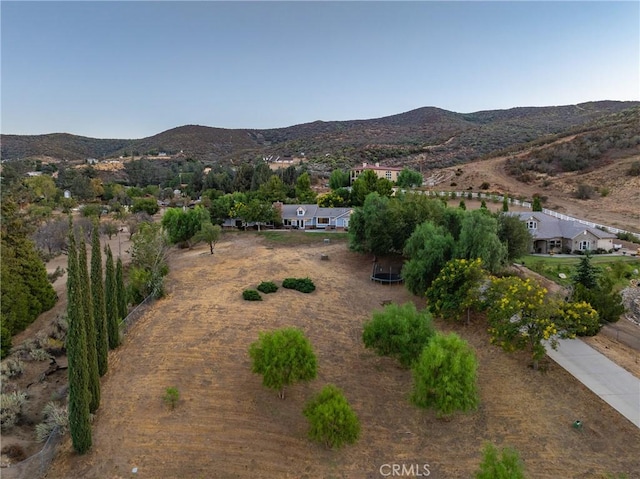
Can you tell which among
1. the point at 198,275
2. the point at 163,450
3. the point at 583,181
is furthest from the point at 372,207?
the point at 583,181

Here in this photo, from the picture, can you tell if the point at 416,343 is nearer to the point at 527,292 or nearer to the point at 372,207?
the point at 527,292

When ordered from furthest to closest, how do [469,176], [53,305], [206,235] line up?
[469,176] → [206,235] → [53,305]

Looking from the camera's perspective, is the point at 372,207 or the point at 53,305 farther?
the point at 372,207

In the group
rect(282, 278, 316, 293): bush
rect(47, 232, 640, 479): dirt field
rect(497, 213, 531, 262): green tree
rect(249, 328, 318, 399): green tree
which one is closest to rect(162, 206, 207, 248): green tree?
rect(282, 278, 316, 293): bush

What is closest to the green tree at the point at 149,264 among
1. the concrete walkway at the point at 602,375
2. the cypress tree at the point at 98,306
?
the cypress tree at the point at 98,306

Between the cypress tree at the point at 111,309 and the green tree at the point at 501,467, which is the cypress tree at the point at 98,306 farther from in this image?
the green tree at the point at 501,467

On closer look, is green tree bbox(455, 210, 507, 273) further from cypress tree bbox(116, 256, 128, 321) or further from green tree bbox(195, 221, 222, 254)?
green tree bbox(195, 221, 222, 254)

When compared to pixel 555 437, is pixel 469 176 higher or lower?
higher
